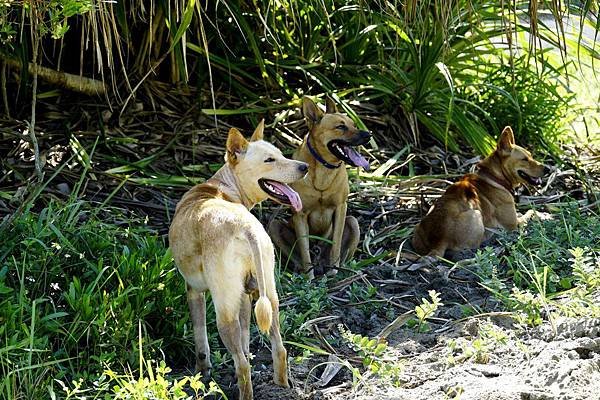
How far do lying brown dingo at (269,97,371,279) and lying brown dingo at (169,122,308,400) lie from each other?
5.45 feet

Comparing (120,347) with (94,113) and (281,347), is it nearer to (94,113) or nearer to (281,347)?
(281,347)

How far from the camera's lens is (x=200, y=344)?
5.19m

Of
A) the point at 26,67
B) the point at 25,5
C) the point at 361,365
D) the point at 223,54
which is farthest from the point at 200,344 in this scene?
the point at 223,54

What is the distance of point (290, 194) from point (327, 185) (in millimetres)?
1802

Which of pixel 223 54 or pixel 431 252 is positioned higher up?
pixel 223 54

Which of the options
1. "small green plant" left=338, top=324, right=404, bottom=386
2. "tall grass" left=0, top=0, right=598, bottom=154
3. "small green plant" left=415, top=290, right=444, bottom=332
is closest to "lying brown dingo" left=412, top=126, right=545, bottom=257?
"tall grass" left=0, top=0, right=598, bottom=154

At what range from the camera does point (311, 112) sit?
25.0 feet

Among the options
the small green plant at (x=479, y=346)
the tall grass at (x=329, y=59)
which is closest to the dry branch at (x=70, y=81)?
the tall grass at (x=329, y=59)

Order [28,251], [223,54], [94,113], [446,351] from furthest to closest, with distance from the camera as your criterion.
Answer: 1. [223,54]
2. [94,113]
3. [28,251]
4. [446,351]

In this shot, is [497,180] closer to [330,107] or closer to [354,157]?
[354,157]

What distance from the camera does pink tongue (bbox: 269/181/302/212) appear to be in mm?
5621

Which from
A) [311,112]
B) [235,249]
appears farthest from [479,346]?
[311,112]

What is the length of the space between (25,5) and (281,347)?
1.93 metres

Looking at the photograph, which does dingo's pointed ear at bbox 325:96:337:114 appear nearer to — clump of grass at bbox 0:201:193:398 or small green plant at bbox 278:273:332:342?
small green plant at bbox 278:273:332:342
